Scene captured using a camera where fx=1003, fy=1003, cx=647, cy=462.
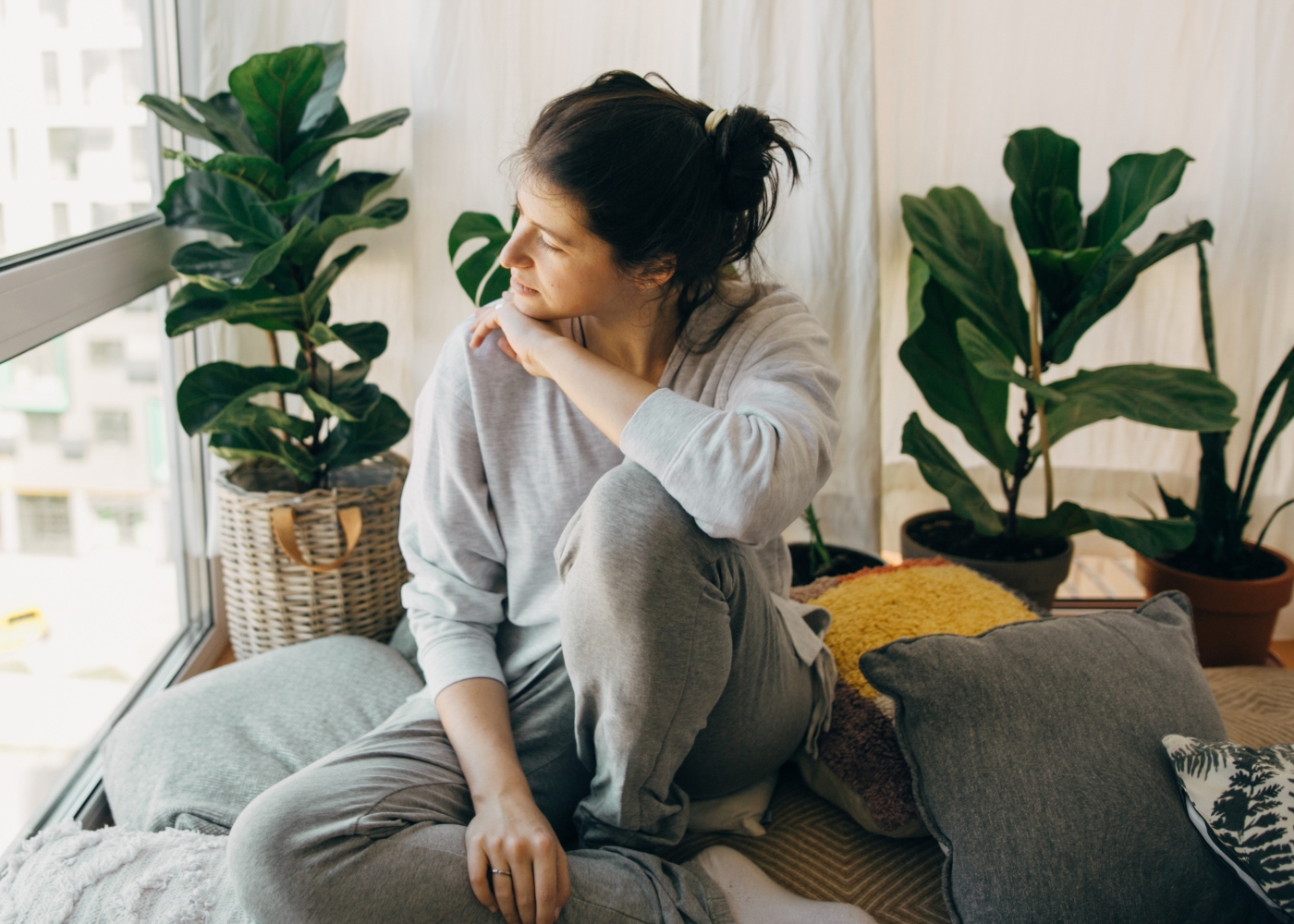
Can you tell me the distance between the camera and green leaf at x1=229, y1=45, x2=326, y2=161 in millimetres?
1531

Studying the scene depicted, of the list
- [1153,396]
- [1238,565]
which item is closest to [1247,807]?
[1153,396]

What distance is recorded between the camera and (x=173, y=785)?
125 centimetres

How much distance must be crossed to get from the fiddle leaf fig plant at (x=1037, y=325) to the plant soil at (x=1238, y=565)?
0.20 metres

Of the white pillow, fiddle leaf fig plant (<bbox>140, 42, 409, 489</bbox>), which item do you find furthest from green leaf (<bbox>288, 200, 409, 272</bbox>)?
the white pillow

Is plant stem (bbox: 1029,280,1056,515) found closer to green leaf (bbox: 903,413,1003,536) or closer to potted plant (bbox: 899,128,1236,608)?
potted plant (bbox: 899,128,1236,608)

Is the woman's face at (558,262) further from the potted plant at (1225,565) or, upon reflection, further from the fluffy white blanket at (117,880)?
the potted plant at (1225,565)

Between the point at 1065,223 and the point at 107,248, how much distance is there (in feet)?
5.01

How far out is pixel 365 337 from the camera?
1651 mm

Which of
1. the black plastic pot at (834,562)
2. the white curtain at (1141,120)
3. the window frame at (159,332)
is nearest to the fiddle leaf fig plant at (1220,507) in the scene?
the white curtain at (1141,120)

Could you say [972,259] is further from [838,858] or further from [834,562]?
[838,858]

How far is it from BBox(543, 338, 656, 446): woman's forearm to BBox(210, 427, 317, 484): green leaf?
738 millimetres

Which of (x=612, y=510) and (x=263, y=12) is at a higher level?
(x=263, y=12)

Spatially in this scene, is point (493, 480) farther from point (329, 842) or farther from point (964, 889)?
point (964, 889)

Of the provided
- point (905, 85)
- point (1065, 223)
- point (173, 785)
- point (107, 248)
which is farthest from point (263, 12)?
point (1065, 223)
